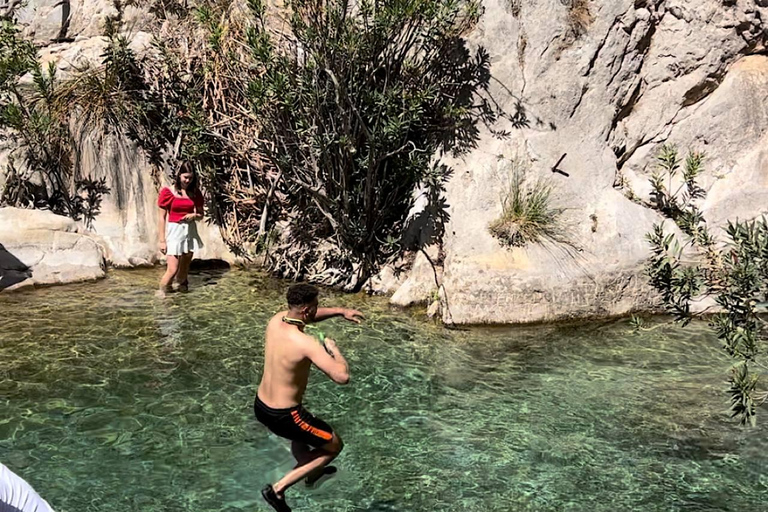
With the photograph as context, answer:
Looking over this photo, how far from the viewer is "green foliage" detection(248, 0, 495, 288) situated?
10062 millimetres

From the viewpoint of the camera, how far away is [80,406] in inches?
276

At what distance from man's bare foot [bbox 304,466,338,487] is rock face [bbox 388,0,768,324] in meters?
4.34

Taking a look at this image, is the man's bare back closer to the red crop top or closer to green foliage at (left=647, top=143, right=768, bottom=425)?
green foliage at (left=647, top=143, right=768, bottom=425)

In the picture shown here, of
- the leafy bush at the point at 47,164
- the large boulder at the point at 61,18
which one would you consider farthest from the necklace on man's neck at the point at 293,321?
the large boulder at the point at 61,18

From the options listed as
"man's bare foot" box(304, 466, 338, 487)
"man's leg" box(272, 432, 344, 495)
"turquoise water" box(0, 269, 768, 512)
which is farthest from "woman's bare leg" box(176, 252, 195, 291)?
"man's leg" box(272, 432, 344, 495)

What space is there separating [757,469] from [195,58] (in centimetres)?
1050

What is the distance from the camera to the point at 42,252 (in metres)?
10.9

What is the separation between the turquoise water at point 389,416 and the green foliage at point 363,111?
2.01 metres

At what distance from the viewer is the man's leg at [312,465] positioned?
5.23 meters

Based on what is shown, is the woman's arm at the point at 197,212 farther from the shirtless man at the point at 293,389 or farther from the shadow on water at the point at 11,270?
the shirtless man at the point at 293,389

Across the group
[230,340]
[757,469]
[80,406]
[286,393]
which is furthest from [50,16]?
[757,469]

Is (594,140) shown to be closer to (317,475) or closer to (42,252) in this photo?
(317,475)

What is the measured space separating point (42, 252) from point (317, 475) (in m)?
7.30

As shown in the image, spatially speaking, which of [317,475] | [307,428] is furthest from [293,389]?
[317,475]
